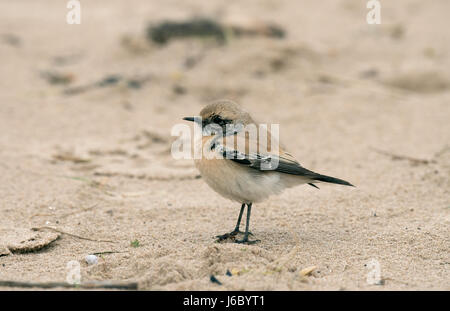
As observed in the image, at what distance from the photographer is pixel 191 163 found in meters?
6.61

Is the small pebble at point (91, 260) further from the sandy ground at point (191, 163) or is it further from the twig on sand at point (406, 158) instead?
the twig on sand at point (406, 158)

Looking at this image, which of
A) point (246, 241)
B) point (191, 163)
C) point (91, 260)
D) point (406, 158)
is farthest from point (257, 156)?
point (406, 158)

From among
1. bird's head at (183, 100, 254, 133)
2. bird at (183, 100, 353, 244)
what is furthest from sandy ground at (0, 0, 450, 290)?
bird's head at (183, 100, 254, 133)

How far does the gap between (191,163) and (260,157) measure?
2.12 meters

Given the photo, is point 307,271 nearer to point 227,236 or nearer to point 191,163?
point 227,236

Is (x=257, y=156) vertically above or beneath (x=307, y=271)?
above

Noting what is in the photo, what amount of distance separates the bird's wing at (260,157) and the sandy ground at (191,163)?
55 cm

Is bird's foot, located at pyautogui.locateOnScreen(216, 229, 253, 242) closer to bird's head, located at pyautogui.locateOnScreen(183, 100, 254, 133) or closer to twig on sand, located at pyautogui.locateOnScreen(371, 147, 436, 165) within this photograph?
bird's head, located at pyautogui.locateOnScreen(183, 100, 254, 133)

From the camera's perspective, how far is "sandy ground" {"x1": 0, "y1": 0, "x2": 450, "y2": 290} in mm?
4195

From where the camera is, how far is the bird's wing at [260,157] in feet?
15.0

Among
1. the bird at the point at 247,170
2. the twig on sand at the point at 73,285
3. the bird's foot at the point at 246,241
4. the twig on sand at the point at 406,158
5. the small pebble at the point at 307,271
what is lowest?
the small pebble at the point at 307,271

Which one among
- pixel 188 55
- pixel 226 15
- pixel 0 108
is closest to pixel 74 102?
pixel 0 108

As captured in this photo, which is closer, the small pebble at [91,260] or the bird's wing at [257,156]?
the small pebble at [91,260]

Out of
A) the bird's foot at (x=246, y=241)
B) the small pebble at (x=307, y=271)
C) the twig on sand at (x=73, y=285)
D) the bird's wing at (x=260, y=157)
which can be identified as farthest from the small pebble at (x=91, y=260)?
the small pebble at (x=307, y=271)
